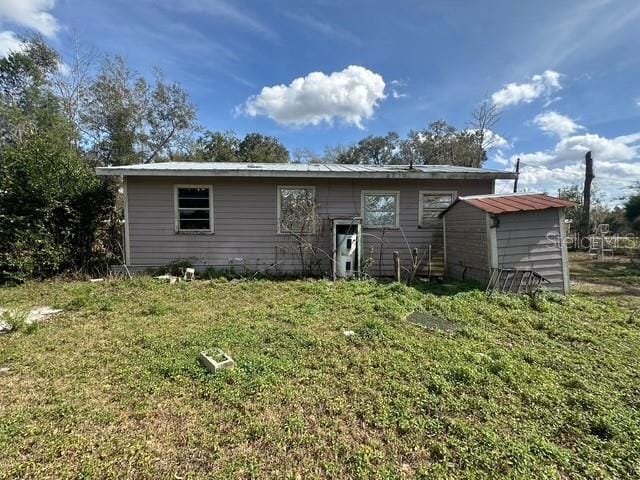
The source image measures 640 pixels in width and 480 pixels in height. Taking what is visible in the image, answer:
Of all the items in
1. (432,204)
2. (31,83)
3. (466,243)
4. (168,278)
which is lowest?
(168,278)

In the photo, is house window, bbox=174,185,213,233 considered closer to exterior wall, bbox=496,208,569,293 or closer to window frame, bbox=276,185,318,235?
window frame, bbox=276,185,318,235

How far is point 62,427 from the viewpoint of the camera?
2039mm

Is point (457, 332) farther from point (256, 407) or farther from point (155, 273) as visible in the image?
point (155, 273)

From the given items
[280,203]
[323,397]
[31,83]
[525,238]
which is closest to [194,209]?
[280,203]

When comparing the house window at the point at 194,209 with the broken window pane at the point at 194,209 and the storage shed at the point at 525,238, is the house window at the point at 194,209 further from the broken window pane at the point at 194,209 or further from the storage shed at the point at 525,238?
the storage shed at the point at 525,238

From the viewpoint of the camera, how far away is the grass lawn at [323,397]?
178 cm

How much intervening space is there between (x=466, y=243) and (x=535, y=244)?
1.21m

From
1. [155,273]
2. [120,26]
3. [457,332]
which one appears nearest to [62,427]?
[457,332]

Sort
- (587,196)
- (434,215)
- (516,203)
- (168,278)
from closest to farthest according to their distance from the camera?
(516,203)
(168,278)
(434,215)
(587,196)

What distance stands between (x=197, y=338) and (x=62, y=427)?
149cm

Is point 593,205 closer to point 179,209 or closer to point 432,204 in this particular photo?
point 432,204

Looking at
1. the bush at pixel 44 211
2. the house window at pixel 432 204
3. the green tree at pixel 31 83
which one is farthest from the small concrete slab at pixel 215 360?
the green tree at pixel 31 83

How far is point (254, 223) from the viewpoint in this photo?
7480mm

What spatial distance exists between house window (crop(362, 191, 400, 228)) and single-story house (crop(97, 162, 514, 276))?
0.08ft
